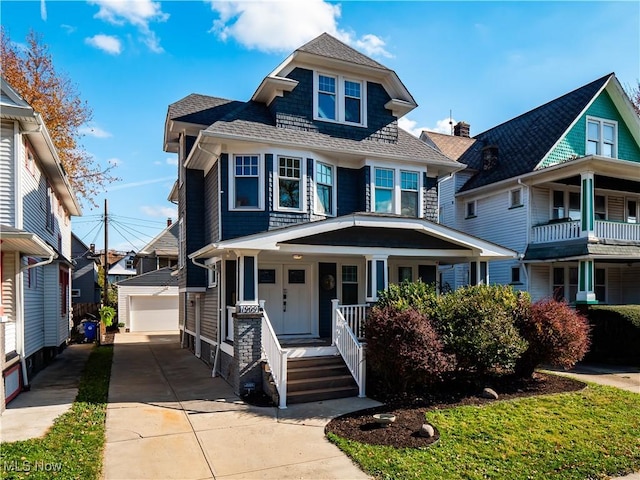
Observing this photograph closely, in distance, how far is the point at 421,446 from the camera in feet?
20.0

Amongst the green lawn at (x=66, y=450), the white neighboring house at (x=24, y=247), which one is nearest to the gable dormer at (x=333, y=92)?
the white neighboring house at (x=24, y=247)

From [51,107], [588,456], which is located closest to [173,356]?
[588,456]

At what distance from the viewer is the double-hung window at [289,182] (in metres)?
11.3

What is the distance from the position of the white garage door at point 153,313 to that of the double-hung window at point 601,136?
2177cm

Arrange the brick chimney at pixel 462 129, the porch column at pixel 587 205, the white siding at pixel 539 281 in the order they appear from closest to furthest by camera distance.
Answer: the porch column at pixel 587 205 → the white siding at pixel 539 281 → the brick chimney at pixel 462 129

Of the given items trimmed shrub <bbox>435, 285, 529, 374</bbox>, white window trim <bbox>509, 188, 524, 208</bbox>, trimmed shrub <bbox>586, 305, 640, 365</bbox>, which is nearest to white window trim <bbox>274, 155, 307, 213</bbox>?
trimmed shrub <bbox>435, 285, 529, 374</bbox>

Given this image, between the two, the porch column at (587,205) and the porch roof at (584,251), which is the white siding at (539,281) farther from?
the porch column at (587,205)

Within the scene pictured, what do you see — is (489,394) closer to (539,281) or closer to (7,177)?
(539,281)

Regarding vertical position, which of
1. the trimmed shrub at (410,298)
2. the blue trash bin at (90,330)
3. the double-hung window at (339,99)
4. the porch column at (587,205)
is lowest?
the blue trash bin at (90,330)

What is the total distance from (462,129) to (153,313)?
65.4ft

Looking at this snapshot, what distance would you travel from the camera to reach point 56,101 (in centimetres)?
2169

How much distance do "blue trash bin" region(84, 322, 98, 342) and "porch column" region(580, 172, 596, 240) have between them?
20.1 m

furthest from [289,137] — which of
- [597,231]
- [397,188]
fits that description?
[597,231]

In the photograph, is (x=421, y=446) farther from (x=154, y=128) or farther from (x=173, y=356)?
(x=154, y=128)
